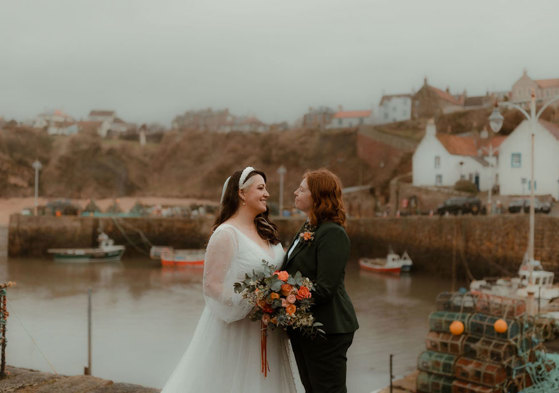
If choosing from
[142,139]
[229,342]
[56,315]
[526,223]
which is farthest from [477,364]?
[142,139]

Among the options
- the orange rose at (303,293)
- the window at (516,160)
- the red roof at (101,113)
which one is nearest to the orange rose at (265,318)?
the orange rose at (303,293)

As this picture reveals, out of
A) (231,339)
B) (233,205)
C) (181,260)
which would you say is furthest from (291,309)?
(181,260)

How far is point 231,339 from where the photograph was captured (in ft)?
8.80

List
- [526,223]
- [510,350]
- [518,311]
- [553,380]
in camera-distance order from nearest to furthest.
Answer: [553,380]
[510,350]
[518,311]
[526,223]

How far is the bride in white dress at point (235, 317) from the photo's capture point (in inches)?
101

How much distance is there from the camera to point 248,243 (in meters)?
2.63

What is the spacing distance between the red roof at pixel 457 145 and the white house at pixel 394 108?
21406 millimetres

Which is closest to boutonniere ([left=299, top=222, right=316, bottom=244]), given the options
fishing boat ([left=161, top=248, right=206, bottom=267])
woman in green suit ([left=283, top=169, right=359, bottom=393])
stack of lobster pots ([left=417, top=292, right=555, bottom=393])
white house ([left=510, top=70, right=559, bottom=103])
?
woman in green suit ([left=283, top=169, right=359, bottom=393])

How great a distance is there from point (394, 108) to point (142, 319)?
158 feet

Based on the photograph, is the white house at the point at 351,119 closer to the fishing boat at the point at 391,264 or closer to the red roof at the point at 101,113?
the fishing boat at the point at 391,264

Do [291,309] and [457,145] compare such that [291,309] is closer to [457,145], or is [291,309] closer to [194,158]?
[457,145]

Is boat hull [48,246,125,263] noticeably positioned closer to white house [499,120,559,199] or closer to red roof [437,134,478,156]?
red roof [437,134,478,156]

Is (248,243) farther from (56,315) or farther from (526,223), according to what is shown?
(526,223)

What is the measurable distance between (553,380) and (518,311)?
1.83m
